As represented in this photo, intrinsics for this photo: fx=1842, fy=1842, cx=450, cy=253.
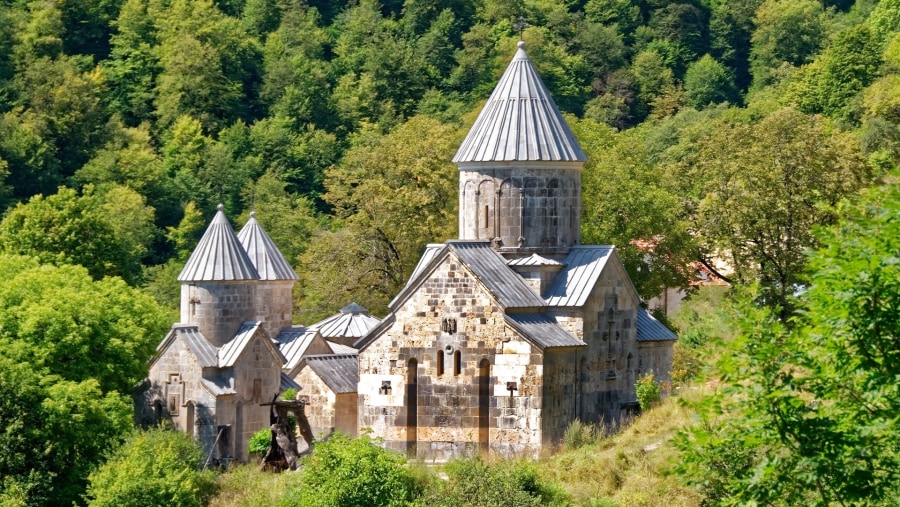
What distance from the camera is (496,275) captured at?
34562mm

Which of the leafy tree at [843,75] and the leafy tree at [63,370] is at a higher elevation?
the leafy tree at [843,75]

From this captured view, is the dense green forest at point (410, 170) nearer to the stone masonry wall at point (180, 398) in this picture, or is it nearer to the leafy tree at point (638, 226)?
the leafy tree at point (638, 226)

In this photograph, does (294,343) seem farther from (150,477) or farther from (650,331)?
(650,331)

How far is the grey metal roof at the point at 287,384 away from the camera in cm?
3900

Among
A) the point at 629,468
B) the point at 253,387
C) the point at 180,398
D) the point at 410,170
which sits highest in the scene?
the point at 410,170

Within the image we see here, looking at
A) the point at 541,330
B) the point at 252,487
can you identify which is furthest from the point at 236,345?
the point at 541,330

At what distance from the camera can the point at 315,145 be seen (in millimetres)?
78688

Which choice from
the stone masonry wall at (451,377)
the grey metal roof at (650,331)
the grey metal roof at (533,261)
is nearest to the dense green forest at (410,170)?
the grey metal roof at (650,331)

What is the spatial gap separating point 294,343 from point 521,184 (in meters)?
7.82

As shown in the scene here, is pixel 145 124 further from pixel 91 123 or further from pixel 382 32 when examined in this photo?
pixel 382 32

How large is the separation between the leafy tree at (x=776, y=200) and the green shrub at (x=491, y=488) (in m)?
13.0

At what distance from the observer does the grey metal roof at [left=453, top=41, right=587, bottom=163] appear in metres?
35.7

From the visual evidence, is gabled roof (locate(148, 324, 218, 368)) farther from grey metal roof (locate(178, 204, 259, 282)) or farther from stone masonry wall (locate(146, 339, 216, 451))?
grey metal roof (locate(178, 204, 259, 282))

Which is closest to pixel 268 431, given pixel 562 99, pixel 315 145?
pixel 315 145
